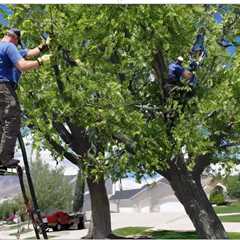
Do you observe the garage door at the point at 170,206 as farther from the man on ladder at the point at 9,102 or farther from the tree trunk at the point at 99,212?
the man on ladder at the point at 9,102

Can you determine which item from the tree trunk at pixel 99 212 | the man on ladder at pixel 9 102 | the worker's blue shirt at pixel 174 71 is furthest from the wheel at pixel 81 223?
the man on ladder at pixel 9 102

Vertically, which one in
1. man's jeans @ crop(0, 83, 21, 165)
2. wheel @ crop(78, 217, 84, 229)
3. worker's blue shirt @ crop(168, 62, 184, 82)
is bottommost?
man's jeans @ crop(0, 83, 21, 165)

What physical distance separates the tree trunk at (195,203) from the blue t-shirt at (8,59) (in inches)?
274

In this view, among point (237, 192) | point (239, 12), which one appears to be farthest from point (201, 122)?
point (237, 192)

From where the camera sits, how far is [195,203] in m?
12.5

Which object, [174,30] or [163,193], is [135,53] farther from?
[163,193]

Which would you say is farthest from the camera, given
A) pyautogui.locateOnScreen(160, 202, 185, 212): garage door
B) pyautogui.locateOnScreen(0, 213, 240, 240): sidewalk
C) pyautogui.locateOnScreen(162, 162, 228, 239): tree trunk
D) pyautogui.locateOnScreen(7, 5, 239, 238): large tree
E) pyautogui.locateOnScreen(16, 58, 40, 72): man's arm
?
pyautogui.locateOnScreen(160, 202, 185, 212): garage door

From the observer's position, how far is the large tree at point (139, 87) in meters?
9.72

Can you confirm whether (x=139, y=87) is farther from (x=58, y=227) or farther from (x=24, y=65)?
(x=58, y=227)

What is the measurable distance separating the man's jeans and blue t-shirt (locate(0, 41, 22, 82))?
0.09 meters

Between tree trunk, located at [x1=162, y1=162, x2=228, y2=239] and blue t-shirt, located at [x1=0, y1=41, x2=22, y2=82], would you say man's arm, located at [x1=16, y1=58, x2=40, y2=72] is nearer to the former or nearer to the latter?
blue t-shirt, located at [x1=0, y1=41, x2=22, y2=82]

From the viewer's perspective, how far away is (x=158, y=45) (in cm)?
1016

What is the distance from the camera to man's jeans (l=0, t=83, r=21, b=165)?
601 cm

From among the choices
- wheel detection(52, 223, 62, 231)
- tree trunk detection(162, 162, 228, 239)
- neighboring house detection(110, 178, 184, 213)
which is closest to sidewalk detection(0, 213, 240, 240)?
wheel detection(52, 223, 62, 231)
